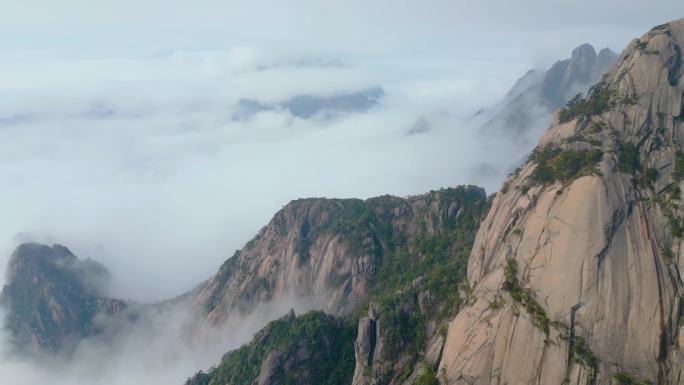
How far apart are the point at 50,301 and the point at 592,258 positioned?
6171 inches

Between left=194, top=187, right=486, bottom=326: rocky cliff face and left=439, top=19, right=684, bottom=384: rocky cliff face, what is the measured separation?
135 feet

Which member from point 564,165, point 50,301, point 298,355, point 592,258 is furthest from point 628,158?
point 50,301

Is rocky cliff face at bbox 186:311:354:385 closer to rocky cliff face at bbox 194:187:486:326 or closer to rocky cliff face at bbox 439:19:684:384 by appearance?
rocky cliff face at bbox 194:187:486:326

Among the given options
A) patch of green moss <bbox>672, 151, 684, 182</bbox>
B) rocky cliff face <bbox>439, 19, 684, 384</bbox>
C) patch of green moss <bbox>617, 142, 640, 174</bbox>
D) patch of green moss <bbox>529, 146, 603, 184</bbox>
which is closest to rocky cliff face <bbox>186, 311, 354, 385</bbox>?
rocky cliff face <bbox>439, 19, 684, 384</bbox>

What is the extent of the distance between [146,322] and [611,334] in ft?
455

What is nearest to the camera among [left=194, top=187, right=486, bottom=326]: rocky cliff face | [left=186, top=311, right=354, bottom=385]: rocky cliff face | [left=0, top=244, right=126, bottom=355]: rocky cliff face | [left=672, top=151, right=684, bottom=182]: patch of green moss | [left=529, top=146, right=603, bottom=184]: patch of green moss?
A: [left=672, top=151, right=684, bottom=182]: patch of green moss

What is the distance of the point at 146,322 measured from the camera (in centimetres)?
16825

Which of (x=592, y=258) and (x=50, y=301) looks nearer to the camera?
(x=592, y=258)

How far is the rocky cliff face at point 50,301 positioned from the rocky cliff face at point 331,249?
3878cm

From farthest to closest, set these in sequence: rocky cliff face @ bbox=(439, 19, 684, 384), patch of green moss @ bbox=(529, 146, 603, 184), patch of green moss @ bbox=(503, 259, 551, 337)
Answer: patch of green moss @ bbox=(529, 146, 603, 184)
patch of green moss @ bbox=(503, 259, 551, 337)
rocky cliff face @ bbox=(439, 19, 684, 384)

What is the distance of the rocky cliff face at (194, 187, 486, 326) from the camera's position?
411 ft

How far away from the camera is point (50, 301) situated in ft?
560

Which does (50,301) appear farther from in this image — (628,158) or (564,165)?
(628,158)

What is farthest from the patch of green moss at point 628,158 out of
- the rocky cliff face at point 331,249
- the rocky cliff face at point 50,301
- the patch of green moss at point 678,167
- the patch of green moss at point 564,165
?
the rocky cliff face at point 50,301
